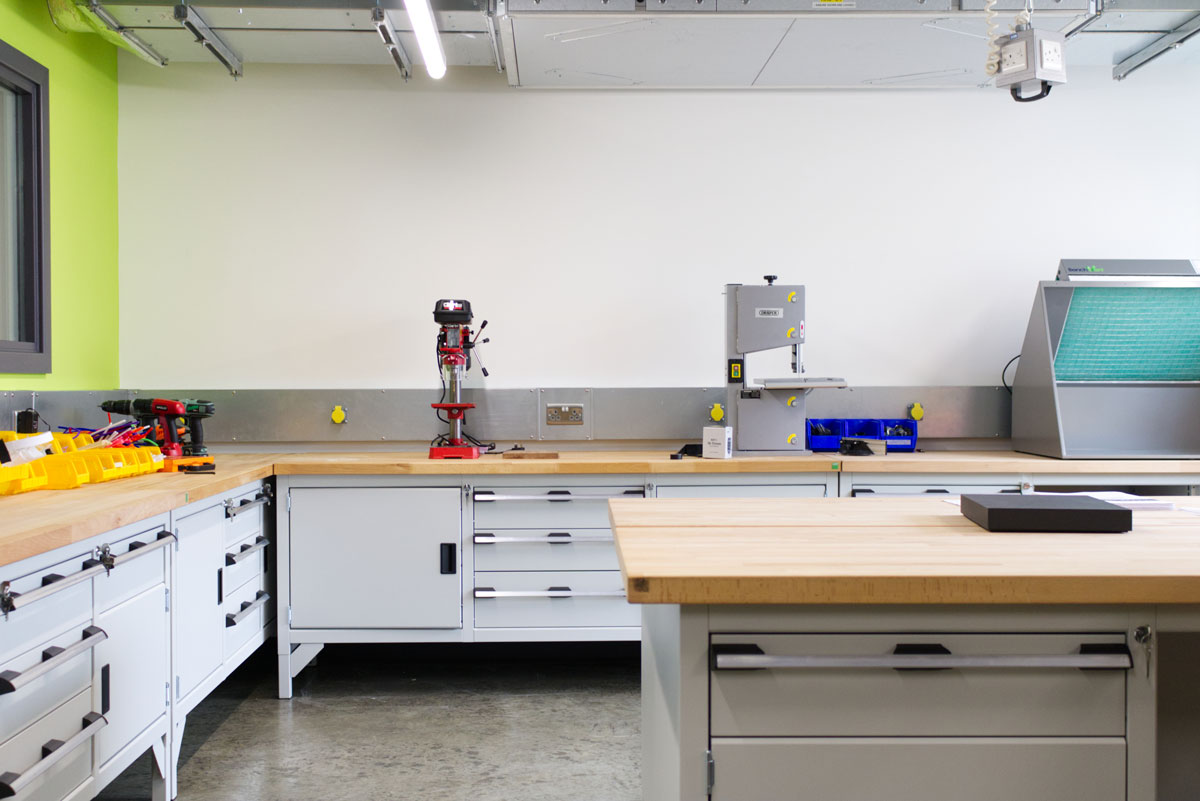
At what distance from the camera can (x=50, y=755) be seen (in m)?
1.54

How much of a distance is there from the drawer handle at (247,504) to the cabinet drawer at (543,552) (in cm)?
81

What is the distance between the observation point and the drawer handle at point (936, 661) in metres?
1.13

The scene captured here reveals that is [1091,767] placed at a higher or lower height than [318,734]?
higher

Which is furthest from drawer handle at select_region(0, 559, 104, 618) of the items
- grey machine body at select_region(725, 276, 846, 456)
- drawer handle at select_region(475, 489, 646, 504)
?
grey machine body at select_region(725, 276, 846, 456)

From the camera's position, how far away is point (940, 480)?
2.91 metres

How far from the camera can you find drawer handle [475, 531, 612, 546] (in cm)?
287

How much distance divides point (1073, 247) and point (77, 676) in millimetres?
4247

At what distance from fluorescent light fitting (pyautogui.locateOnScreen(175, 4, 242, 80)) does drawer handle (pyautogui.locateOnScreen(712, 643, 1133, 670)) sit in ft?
10.2

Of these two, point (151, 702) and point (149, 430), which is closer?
point (151, 702)

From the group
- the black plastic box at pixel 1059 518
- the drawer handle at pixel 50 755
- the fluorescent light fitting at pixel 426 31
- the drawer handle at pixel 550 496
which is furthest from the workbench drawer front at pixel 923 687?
the fluorescent light fitting at pixel 426 31

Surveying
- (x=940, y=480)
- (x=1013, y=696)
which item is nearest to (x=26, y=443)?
(x=1013, y=696)

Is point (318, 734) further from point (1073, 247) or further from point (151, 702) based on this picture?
point (1073, 247)

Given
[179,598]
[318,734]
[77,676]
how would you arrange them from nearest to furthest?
[77,676] → [179,598] → [318,734]

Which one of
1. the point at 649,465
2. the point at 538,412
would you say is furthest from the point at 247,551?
the point at 649,465
